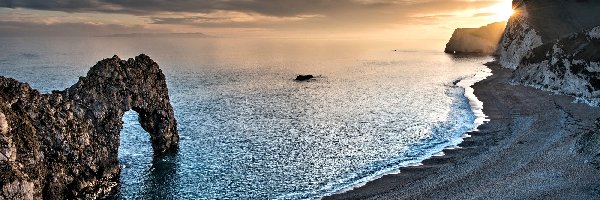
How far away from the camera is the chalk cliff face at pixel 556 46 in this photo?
84538 mm

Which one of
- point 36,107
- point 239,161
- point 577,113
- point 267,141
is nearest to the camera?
point 36,107

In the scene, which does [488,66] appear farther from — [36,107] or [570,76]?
[36,107]

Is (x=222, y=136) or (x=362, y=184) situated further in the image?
(x=222, y=136)

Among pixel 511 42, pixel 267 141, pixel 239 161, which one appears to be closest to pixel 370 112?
pixel 267 141

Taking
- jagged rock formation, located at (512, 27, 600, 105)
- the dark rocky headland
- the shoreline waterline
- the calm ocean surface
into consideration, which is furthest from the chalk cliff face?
the calm ocean surface

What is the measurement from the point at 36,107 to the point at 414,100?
241 feet

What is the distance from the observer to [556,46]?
3851 inches

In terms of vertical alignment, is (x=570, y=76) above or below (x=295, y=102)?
above

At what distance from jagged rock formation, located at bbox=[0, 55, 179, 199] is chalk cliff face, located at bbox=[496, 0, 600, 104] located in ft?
237

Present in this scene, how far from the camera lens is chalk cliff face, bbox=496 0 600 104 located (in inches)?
3328

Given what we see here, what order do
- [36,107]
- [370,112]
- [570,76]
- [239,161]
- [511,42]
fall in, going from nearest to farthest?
[36,107] < [239,161] < [370,112] < [570,76] < [511,42]

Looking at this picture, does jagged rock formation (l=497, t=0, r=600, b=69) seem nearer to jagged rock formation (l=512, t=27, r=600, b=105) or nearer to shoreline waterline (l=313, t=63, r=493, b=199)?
shoreline waterline (l=313, t=63, r=493, b=199)

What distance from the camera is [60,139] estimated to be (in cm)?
3712

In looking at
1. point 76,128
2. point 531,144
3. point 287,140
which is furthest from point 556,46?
point 76,128
